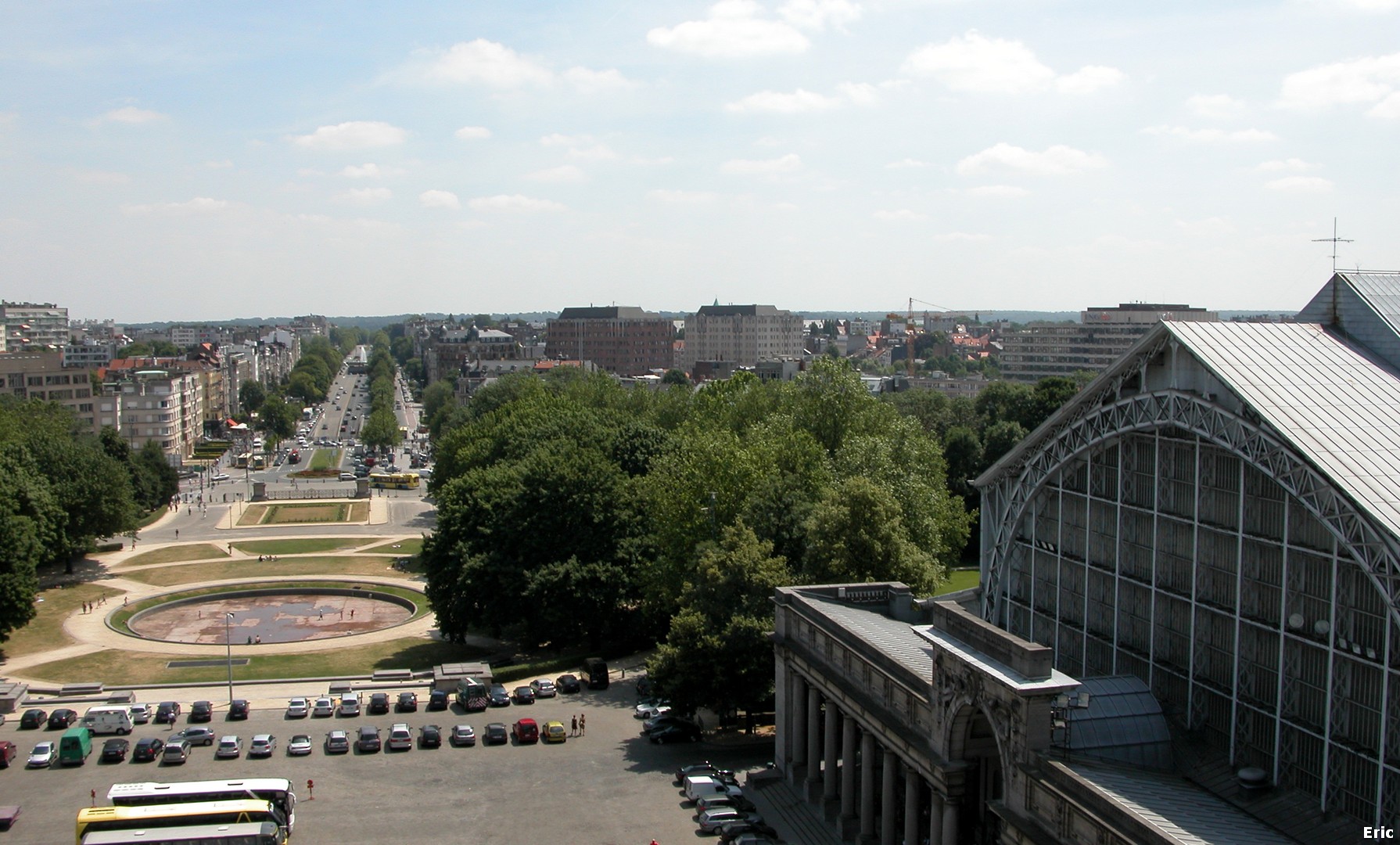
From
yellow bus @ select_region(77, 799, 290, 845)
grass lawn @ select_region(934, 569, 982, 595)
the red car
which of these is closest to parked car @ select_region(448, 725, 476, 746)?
the red car

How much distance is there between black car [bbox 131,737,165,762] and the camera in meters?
57.7

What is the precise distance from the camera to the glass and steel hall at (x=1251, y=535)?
107ft

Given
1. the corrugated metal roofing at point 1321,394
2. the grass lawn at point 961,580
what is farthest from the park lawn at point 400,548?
the corrugated metal roofing at point 1321,394

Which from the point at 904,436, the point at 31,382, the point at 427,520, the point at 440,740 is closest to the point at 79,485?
the point at 427,520

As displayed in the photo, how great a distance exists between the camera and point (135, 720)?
64438mm

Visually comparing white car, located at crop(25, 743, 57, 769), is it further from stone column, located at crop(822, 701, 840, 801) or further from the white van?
stone column, located at crop(822, 701, 840, 801)

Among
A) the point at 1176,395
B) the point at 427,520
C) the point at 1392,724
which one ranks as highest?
the point at 1176,395

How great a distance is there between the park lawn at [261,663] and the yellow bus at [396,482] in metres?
92.9

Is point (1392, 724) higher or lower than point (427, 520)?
higher

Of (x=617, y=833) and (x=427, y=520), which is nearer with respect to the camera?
(x=617, y=833)

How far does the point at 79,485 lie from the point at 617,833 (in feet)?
260

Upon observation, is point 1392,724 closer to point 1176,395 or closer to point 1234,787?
point 1234,787

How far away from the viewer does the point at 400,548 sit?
410 ft

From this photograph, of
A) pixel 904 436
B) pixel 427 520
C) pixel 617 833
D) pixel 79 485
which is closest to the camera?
pixel 617 833
